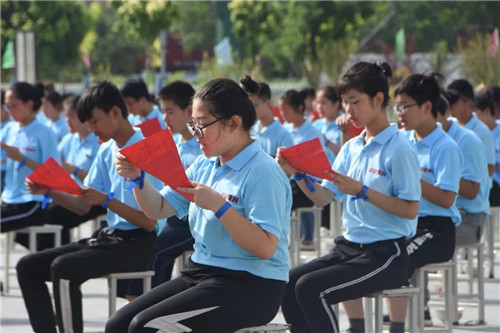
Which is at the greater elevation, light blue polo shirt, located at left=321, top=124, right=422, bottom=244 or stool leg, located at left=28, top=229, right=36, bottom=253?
light blue polo shirt, located at left=321, top=124, right=422, bottom=244

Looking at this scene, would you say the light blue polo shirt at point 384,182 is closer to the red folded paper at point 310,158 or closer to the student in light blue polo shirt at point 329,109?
the red folded paper at point 310,158

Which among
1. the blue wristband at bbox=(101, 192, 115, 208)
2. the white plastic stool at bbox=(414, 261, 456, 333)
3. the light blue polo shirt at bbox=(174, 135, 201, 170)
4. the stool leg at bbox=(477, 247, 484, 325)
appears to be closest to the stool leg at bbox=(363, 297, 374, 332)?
the white plastic stool at bbox=(414, 261, 456, 333)

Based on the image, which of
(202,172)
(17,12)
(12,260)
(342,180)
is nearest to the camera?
(202,172)

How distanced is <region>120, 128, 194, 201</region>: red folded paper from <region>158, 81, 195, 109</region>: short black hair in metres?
2.65

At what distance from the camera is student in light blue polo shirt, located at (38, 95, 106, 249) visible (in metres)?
8.66

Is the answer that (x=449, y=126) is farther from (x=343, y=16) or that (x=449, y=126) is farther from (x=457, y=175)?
(x=343, y=16)

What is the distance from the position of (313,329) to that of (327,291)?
0.19 m

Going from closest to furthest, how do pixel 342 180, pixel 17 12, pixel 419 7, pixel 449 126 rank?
pixel 342 180 → pixel 449 126 → pixel 419 7 → pixel 17 12

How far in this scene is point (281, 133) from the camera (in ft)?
31.1

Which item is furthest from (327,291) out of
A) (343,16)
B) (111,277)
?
(343,16)

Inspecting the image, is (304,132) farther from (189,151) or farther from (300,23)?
(300,23)

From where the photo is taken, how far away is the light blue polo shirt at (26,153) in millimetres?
8234

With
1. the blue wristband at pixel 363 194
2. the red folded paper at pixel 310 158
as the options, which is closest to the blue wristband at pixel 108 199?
the red folded paper at pixel 310 158

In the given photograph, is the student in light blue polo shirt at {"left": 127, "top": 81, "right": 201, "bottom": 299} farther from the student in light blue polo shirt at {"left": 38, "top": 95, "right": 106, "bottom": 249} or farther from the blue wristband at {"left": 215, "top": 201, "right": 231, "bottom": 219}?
the blue wristband at {"left": 215, "top": 201, "right": 231, "bottom": 219}
